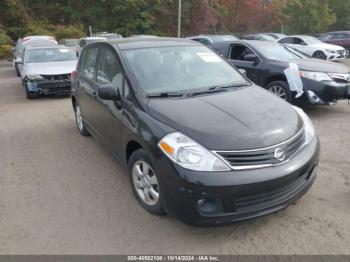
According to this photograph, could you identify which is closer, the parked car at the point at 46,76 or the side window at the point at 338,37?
the parked car at the point at 46,76

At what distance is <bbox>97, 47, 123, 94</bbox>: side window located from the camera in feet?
13.8

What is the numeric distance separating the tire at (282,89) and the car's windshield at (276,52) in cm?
61

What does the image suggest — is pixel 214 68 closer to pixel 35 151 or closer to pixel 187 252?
pixel 187 252

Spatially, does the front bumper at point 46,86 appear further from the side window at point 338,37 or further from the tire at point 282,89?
the side window at point 338,37

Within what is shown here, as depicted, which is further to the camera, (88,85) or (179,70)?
(88,85)

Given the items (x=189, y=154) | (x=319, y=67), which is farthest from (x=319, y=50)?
(x=189, y=154)

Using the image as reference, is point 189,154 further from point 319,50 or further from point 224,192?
point 319,50

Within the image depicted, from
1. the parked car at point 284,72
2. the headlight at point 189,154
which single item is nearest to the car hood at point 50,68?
the parked car at point 284,72

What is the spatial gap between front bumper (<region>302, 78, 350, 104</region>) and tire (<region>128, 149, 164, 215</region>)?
175 inches

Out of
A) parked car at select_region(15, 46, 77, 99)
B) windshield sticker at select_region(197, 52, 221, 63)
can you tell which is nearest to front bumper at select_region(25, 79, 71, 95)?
parked car at select_region(15, 46, 77, 99)

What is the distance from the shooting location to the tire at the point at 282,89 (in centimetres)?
711

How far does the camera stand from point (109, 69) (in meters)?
4.55

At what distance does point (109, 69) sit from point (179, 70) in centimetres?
93

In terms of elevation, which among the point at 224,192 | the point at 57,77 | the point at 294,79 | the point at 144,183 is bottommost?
the point at 57,77
